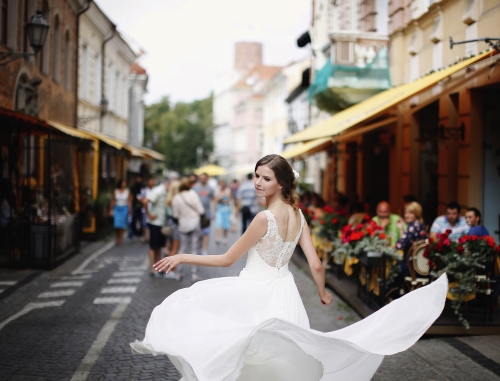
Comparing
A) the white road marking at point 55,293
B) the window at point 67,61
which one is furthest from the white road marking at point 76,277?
the window at point 67,61

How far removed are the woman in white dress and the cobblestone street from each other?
5.59 ft

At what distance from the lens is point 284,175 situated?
4.24m

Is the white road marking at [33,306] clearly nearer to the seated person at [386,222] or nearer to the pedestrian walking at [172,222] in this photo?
the pedestrian walking at [172,222]

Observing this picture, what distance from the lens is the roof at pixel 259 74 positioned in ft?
308

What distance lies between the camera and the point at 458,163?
39.5 feet

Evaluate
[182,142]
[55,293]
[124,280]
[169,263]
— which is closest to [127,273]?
[124,280]

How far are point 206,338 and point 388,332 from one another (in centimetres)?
121

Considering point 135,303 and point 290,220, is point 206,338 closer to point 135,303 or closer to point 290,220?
point 290,220

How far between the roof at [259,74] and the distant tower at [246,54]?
63.7 feet

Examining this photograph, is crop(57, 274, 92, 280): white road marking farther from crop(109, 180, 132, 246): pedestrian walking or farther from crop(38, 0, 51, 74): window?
crop(38, 0, 51, 74): window

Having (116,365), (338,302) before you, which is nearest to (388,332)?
(116,365)

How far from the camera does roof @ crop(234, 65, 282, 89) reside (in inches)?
3698

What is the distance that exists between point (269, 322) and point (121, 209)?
14399mm

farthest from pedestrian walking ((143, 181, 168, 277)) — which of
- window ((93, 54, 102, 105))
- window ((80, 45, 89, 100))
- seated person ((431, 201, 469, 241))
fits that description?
window ((93, 54, 102, 105))
